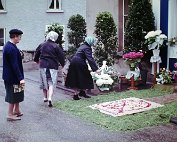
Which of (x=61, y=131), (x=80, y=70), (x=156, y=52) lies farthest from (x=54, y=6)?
(x=61, y=131)

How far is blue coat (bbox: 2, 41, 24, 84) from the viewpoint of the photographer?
8508 millimetres

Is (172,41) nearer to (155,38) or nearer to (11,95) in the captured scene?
(155,38)

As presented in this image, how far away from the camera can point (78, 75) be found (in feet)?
35.2

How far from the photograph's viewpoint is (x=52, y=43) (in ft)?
33.8

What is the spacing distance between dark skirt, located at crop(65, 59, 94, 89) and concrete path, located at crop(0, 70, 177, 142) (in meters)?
1.16

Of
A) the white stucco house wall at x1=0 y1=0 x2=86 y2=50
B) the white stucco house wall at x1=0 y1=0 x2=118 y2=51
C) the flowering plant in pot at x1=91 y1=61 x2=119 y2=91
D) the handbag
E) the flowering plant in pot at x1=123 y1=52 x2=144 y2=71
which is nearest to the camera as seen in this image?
the handbag

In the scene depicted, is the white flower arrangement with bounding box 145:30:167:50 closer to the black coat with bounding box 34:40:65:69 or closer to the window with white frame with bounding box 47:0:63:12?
the black coat with bounding box 34:40:65:69

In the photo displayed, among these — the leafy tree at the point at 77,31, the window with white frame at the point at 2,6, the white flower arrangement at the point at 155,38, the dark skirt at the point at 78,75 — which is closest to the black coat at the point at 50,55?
the dark skirt at the point at 78,75

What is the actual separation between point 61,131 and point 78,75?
115 inches

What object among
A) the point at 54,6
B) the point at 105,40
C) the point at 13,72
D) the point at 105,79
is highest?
the point at 54,6

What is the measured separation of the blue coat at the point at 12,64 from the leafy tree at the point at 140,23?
16.6 ft

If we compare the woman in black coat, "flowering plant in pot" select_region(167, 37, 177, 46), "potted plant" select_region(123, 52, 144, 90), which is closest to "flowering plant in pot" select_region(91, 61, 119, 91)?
"potted plant" select_region(123, 52, 144, 90)

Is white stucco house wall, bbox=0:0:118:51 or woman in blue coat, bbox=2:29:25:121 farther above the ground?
white stucco house wall, bbox=0:0:118:51

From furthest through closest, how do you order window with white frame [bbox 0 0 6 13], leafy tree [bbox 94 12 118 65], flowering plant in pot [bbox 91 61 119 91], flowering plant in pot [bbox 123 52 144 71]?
1. window with white frame [bbox 0 0 6 13]
2. leafy tree [bbox 94 12 118 65]
3. flowering plant in pot [bbox 123 52 144 71]
4. flowering plant in pot [bbox 91 61 119 91]
